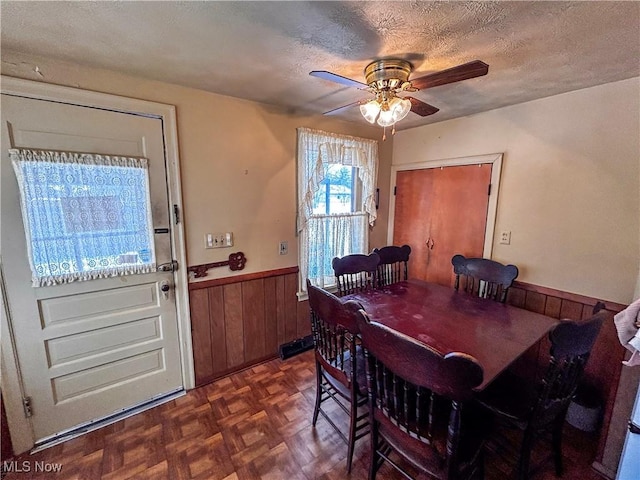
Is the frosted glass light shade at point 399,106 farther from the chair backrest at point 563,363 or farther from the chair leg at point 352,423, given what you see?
the chair leg at point 352,423

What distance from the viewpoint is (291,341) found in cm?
267

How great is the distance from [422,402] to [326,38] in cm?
163

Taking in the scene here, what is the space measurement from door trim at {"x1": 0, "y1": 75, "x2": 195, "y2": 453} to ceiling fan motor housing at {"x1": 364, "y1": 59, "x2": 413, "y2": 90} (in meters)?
1.34

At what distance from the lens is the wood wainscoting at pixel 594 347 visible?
69.2 inches

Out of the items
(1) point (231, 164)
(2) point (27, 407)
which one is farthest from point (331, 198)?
(2) point (27, 407)

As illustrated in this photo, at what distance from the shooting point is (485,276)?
2.19 meters

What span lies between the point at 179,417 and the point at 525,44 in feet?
9.66

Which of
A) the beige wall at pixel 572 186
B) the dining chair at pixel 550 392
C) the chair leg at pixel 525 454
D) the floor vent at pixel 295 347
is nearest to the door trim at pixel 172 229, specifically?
the floor vent at pixel 295 347

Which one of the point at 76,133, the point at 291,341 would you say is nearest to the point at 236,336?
the point at 291,341

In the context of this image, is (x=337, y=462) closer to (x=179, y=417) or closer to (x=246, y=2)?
(x=179, y=417)

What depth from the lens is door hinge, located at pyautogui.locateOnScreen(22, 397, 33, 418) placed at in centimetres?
162

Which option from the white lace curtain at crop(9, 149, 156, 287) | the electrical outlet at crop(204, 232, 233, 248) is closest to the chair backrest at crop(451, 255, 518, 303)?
the electrical outlet at crop(204, 232, 233, 248)

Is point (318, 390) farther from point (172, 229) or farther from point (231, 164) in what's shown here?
point (231, 164)

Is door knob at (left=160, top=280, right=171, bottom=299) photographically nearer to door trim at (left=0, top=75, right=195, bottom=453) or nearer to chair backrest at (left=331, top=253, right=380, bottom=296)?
door trim at (left=0, top=75, right=195, bottom=453)
